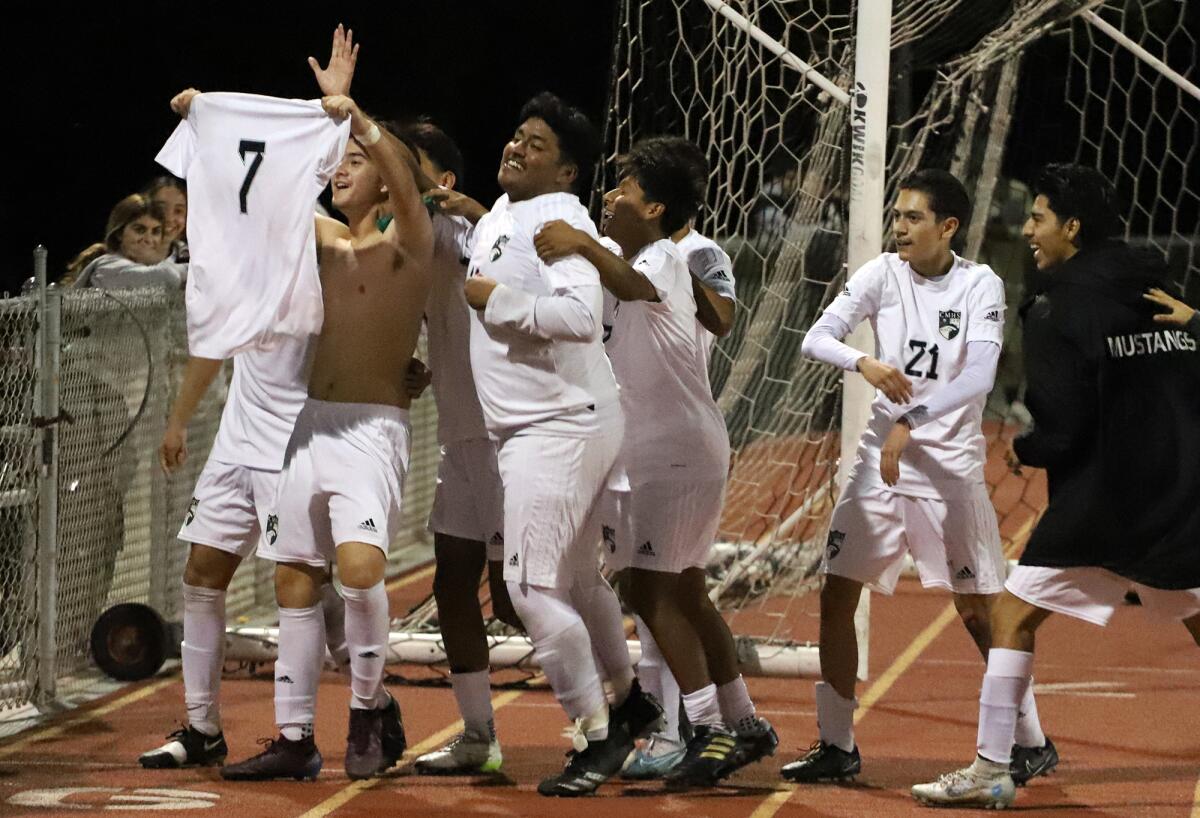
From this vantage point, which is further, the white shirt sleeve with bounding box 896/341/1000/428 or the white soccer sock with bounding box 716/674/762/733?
the white soccer sock with bounding box 716/674/762/733

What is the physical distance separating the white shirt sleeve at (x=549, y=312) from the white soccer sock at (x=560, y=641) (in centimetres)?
76

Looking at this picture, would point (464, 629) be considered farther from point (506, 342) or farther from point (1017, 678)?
point (1017, 678)

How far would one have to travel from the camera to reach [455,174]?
6.59 m

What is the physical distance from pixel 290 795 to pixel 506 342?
154 centimetres

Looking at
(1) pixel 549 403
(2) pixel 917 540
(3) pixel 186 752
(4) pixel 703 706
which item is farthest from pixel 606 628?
(3) pixel 186 752

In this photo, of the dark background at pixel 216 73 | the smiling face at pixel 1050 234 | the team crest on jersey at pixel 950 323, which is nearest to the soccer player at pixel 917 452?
the team crest on jersey at pixel 950 323

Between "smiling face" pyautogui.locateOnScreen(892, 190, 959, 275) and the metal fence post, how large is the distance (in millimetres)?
3305

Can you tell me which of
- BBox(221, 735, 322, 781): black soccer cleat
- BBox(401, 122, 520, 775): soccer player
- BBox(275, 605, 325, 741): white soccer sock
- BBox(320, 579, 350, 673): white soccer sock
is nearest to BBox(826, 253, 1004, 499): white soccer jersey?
BBox(401, 122, 520, 775): soccer player

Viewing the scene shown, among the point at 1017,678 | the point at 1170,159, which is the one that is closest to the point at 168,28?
the point at 1170,159

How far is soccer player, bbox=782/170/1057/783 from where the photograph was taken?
639 centimetres

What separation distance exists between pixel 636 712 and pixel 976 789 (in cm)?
109

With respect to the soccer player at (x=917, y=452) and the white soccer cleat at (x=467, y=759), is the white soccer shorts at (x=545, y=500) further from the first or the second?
the soccer player at (x=917, y=452)

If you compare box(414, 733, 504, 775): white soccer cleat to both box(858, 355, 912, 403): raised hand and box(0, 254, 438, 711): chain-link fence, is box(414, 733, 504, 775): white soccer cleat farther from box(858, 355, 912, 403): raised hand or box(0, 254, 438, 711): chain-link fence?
box(0, 254, 438, 711): chain-link fence

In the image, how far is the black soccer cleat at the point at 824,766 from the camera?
6402mm
